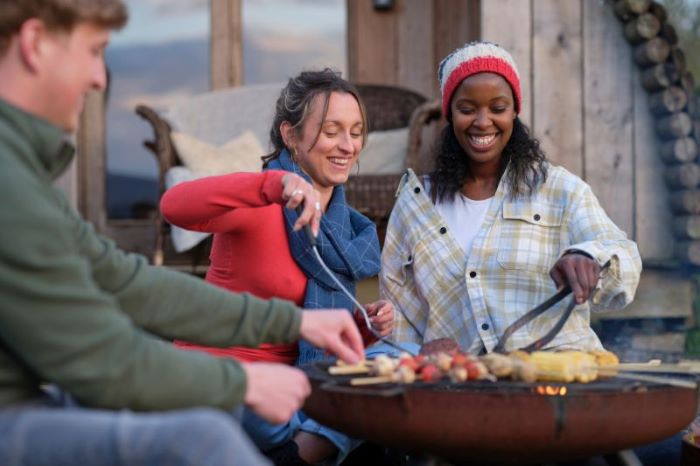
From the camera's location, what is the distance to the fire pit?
197 centimetres

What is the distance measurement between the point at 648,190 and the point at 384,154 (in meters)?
1.57

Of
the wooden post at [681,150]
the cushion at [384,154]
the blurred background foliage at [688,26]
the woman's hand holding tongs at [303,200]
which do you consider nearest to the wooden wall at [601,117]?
the wooden post at [681,150]

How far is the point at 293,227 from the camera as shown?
9.22 ft

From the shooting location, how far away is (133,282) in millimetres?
1938

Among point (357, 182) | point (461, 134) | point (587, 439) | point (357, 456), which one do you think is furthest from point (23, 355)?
point (357, 182)

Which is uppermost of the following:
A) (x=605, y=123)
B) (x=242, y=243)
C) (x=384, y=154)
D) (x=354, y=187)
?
(x=605, y=123)

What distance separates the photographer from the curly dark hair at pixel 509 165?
10.7 ft

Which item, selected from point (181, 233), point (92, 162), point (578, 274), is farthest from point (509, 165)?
point (92, 162)

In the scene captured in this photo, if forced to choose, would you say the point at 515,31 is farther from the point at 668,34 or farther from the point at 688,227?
the point at 688,227

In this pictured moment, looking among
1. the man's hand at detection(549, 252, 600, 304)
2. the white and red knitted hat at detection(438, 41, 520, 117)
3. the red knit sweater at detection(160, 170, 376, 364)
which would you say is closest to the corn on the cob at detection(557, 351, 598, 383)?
the man's hand at detection(549, 252, 600, 304)

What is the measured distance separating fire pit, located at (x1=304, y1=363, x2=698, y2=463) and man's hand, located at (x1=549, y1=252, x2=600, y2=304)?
48 cm

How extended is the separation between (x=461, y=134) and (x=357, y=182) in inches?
81.7

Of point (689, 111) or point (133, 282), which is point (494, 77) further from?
point (689, 111)

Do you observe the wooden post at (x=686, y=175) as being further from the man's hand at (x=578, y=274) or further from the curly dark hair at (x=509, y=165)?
the man's hand at (x=578, y=274)
